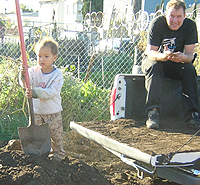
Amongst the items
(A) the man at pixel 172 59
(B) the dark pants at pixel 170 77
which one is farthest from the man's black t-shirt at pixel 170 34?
(B) the dark pants at pixel 170 77

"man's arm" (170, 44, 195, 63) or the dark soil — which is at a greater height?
"man's arm" (170, 44, 195, 63)

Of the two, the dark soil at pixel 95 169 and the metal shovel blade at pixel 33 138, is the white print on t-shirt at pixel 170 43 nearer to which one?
the dark soil at pixel 95 169

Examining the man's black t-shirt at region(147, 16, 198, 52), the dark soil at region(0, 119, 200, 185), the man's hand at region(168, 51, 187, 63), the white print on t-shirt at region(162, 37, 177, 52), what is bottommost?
the dark soil at region(0, 119, 200, 185)

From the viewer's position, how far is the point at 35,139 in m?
3.18

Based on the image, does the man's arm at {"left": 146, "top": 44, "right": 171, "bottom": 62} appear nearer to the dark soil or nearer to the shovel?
the dark soil

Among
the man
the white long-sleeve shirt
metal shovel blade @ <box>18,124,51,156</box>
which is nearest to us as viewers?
metal shovel blade @ <box>18,124,51,156</box>

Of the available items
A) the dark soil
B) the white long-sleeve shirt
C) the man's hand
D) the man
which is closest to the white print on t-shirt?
the man

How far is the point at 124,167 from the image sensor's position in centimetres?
425

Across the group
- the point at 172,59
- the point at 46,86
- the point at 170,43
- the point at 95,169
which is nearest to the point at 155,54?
the point at 172,59

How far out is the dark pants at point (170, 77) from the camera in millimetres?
3666

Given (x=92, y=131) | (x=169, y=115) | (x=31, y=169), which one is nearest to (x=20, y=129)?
(x=31, y=169)

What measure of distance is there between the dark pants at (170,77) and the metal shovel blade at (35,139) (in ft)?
3.93

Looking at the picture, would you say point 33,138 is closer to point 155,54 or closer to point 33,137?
point 33,137

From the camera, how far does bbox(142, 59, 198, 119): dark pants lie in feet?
12.0
